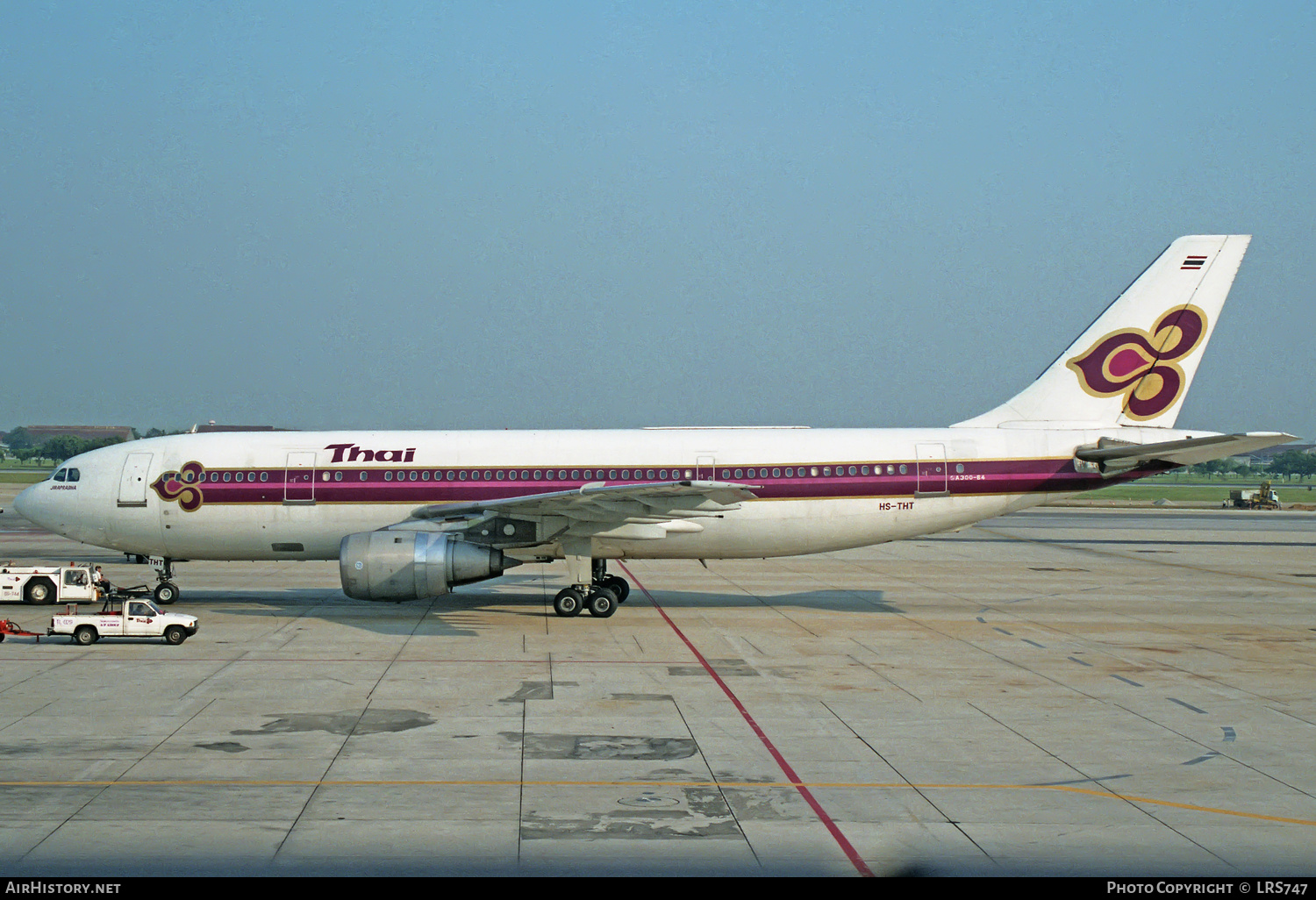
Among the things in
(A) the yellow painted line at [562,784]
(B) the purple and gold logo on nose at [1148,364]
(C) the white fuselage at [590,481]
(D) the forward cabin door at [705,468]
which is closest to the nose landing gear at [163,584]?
(C) the white fuselage at [590,481]

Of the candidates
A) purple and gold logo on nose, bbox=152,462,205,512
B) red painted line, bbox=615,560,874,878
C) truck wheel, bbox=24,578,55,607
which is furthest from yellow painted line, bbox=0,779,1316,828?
truck wheel, bbox=24,578,55,607

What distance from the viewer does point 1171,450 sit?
82.7ft

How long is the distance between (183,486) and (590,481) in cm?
1011

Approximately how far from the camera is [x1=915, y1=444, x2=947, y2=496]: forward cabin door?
26.1 m

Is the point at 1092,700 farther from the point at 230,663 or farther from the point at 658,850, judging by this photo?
the point at 230,663

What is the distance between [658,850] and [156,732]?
7939 millimetres

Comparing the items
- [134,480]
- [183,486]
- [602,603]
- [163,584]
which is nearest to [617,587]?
[602,603]

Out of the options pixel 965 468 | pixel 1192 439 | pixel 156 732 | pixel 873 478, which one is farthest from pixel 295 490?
pixel 1192 439

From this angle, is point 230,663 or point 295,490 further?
point 295,490

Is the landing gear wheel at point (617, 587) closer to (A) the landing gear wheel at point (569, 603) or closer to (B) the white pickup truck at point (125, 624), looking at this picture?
(A) the landing gear wheel at point (569, 603)

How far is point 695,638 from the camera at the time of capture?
2264 centimetres

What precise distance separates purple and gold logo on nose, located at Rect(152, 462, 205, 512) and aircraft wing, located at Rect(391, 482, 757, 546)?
5.21m
